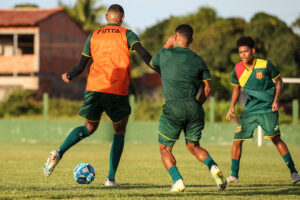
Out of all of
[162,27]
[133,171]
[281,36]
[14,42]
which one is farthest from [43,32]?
[162,27]

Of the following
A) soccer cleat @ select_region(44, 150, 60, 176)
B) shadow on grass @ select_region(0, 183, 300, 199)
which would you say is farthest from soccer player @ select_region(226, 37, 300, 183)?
soccer cleat @ select_region(44, 150, 60, 176)

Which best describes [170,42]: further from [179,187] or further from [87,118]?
[179,187]

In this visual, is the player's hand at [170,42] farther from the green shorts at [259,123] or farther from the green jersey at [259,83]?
the green shorts at [259,123]

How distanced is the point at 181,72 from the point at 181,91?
0.71 ft

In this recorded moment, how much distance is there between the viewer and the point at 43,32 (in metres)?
38.1

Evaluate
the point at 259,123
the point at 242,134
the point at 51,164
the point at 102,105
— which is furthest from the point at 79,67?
the point at 259,123

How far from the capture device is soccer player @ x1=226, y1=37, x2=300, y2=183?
8.26 metres

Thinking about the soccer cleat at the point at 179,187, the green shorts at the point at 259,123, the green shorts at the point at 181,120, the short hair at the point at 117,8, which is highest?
the short hair at the point at 117,8

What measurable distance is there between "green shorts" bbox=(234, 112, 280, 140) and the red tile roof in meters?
30.2

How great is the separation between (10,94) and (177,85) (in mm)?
25239

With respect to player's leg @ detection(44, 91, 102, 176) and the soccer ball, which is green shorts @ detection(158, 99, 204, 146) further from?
the soccer ball

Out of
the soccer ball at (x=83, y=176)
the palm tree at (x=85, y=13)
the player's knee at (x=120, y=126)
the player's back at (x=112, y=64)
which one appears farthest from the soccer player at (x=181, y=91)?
the palm tree at (x=85, y=13)

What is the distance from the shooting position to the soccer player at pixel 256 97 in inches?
325

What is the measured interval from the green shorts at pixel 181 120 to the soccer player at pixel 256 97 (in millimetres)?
1799
